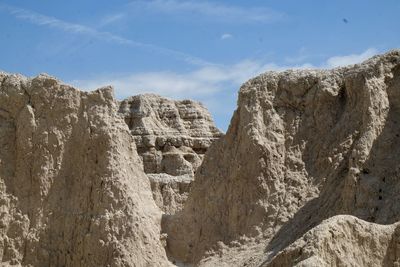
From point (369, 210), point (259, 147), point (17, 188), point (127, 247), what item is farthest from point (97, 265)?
point (369, 210)

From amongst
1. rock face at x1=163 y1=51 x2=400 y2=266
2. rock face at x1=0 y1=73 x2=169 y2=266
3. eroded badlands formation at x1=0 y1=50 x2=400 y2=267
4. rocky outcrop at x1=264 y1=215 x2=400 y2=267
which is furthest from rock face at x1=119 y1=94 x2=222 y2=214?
rocky outcrop at x1=264 y1=215 x2=400 y2=267

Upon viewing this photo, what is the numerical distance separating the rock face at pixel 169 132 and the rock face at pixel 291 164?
2092cm

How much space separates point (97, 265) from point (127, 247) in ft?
2.77

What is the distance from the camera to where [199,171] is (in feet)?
90.2

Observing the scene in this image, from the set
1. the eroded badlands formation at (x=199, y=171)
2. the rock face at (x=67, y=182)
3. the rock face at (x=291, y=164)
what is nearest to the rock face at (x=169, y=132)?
the rock face at (x=291, y=164)

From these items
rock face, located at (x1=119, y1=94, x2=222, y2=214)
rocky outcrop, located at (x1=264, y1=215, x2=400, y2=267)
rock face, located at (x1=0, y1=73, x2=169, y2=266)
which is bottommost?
rocky outcrop, located at (x1=264, y1=215, x2=400, y2=267)

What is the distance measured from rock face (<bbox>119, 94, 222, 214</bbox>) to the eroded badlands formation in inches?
828

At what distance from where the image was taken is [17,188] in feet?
87.0

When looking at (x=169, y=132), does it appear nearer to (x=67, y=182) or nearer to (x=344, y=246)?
(x=67, y=182)

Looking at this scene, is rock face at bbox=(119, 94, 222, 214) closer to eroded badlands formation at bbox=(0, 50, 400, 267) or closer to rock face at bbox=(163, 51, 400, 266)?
rock face at bbox=(163, 51, 400, 266)

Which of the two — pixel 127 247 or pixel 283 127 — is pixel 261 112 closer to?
pixel 283 127

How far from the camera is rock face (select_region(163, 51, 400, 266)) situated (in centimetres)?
2389

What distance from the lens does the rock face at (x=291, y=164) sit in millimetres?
23891

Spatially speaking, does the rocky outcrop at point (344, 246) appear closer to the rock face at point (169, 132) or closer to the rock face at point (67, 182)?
the rock face at point (67, 182)
